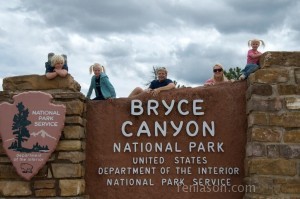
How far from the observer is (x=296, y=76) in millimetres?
5922

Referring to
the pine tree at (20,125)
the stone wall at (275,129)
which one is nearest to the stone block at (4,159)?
the pine tree at (20,125)

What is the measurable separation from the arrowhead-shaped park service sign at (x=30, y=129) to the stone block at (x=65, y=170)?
0.16 meters

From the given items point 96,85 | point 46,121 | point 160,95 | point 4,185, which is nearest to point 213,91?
point 160,95

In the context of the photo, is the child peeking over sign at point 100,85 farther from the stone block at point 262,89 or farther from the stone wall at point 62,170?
the stone block at point 262,89

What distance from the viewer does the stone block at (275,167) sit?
575 cm

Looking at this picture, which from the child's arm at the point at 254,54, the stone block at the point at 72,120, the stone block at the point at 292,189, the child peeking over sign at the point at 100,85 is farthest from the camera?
the child peeking over sign at the point at 100,85

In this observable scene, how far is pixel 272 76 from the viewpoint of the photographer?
5.92 meters

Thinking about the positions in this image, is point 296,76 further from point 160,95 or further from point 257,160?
point 160,95

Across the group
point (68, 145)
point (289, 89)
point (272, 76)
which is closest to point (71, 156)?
point (68, 145)

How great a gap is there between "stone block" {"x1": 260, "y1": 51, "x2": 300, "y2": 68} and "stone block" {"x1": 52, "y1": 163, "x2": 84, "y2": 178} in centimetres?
256

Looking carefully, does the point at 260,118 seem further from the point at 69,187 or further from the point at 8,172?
the point at 8,172

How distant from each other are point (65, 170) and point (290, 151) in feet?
8.64

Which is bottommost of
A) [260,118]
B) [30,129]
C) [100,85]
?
[30,129]

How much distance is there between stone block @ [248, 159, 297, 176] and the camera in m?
5.75
